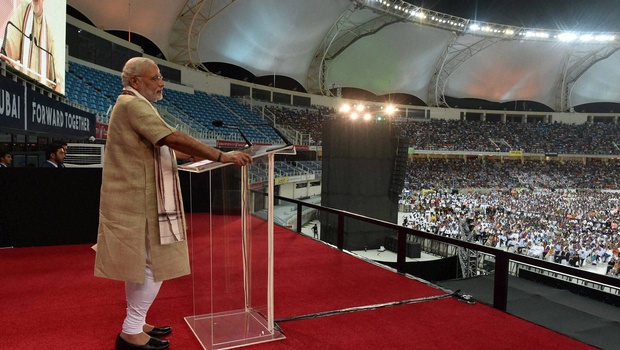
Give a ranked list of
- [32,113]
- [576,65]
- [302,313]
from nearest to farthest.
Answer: [302,313], [32,113], [576,65]

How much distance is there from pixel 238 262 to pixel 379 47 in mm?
29617

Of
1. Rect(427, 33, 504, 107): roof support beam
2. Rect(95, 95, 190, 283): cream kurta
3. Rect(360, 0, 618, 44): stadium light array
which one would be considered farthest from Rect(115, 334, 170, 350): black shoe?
Rect(427, 33, 504, 107): roof support beam

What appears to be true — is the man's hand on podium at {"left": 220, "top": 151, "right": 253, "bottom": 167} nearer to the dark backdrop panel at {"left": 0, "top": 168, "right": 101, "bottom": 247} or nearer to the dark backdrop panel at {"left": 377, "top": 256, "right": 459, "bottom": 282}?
the dark backdrop panel at {"left": 0, "top": 168, "right": 101, "bottom": 247}

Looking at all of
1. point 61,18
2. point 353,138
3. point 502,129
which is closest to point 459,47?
point 502,129

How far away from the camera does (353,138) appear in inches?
418

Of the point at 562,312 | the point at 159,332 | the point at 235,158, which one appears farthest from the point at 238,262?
the point at 562,312

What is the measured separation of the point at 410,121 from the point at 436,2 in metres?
10.5

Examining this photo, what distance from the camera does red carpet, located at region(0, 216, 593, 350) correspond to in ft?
8.24

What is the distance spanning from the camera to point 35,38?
401 centimetres

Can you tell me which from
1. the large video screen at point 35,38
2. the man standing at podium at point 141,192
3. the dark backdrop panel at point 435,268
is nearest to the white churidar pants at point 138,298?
the man standing at podium at point 141,192

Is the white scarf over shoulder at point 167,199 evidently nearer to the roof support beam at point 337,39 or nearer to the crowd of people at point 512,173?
the roof support beam at point 337,39

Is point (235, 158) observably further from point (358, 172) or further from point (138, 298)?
point (358, 172)

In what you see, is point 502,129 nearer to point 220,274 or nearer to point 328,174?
point 328,174

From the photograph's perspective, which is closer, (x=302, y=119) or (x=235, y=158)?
(x=235, y=158)
